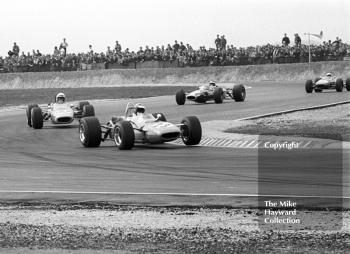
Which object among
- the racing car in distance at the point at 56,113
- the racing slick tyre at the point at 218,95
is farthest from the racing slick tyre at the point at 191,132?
the racing slick tyre at the point at 218,95

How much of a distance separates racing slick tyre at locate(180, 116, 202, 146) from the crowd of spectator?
144ft

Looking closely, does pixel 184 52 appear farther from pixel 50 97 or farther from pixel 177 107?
pixel 177 107

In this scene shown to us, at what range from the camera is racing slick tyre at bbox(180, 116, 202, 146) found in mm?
20312

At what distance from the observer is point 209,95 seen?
128 ft

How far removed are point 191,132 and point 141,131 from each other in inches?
45.6

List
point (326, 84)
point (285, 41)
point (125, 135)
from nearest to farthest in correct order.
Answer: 1. point (125, 135)
2. point (326, 84)
3. point (285, 41)

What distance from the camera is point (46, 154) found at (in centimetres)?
1956

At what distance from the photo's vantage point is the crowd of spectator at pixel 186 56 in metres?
64.6

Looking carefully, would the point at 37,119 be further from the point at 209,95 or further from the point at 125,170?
the point at 125,170

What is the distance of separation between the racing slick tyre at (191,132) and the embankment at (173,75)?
43.3 meters

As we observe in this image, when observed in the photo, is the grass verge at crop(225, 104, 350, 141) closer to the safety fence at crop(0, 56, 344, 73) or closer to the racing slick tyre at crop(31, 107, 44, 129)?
the racing slick tyre at crop(31, 107, 44, 129)

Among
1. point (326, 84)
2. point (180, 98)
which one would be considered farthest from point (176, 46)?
point (180, 98)

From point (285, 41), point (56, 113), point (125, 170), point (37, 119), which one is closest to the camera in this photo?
point (125, 170)

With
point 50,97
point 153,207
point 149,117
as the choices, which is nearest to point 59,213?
point 153,207
